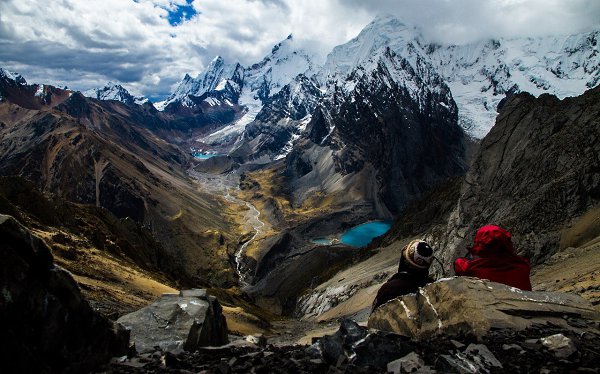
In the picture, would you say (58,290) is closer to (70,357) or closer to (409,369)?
(70,357)

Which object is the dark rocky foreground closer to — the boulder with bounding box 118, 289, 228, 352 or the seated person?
the seated person

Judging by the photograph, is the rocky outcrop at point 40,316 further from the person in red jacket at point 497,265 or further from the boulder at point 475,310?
the person in red jacket at point 497,265

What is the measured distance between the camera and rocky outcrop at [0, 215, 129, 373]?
10.5m

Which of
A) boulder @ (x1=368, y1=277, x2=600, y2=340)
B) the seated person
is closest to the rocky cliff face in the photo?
boulder @ (x1=368, y1=277, x2=600, y2=340)

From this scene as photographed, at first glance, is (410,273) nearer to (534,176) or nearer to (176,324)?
(176,324)

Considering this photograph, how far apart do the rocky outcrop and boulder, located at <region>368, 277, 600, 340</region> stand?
28.3ft

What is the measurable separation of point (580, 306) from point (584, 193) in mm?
37188

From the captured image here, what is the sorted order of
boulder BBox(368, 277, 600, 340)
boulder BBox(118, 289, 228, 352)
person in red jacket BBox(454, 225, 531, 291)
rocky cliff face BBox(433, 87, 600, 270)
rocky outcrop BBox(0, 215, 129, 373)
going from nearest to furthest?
rocky outcrop BBox(0, 215, 129, 373), boulder BBox(368, 277, 600, 340), person in red jacket BBox(454, 225, 531, 291), boulder BBox(118, 289, 228, 352), rocky cliff face BBox(433, 87, 600, 270)

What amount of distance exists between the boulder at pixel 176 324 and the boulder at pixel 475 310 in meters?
7.70

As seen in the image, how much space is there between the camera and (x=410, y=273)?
49.1 ft

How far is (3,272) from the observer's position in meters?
10.7

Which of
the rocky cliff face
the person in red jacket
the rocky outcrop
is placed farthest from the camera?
the rocky cliff face

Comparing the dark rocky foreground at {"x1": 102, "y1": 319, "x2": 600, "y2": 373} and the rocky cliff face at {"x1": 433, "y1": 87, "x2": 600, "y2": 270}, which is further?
the rocky cliff face at {"x1": 433, "y1": 87, "x2": 600, "y2": 270}

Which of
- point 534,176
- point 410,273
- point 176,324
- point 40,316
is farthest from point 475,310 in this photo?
point 534,176
